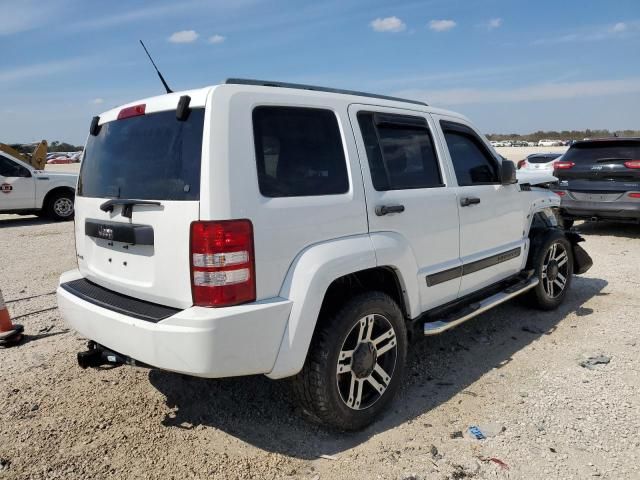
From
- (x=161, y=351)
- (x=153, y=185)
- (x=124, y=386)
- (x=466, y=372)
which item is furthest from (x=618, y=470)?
(x=124, y=386)

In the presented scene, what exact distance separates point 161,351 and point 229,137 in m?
1.10

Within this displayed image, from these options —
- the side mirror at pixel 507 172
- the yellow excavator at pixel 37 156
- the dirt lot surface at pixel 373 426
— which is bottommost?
the dirt lot surface at pixel 373 426

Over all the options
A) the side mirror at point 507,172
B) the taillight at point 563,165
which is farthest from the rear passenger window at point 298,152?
the taillight at point 563,165

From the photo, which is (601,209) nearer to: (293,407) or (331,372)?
(293,407)

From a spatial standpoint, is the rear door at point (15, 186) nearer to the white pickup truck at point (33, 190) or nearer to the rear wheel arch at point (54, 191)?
the white pickup truck at point (33, 190)

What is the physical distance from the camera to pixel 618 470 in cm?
264

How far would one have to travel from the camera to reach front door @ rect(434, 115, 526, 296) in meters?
3.88

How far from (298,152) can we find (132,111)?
41.8 inches

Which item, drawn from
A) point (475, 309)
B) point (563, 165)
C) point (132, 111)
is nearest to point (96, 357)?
point (132, 111)

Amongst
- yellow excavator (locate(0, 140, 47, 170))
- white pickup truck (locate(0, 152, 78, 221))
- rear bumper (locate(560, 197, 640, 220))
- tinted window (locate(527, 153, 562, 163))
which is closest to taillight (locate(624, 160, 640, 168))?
rear bumper (locate(560, 197, 640, 220))

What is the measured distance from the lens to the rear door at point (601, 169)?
8445 millimetres

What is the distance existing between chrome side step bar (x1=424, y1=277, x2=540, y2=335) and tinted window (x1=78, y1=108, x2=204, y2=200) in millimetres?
1925

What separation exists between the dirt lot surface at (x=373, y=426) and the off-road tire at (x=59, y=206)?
357 inches

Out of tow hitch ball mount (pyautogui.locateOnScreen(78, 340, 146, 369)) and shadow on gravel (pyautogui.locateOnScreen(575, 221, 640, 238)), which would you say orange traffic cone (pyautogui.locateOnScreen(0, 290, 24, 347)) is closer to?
tow hitch ball mount (pyautogui.locateOnScreen(78, 340, 146, 369))
